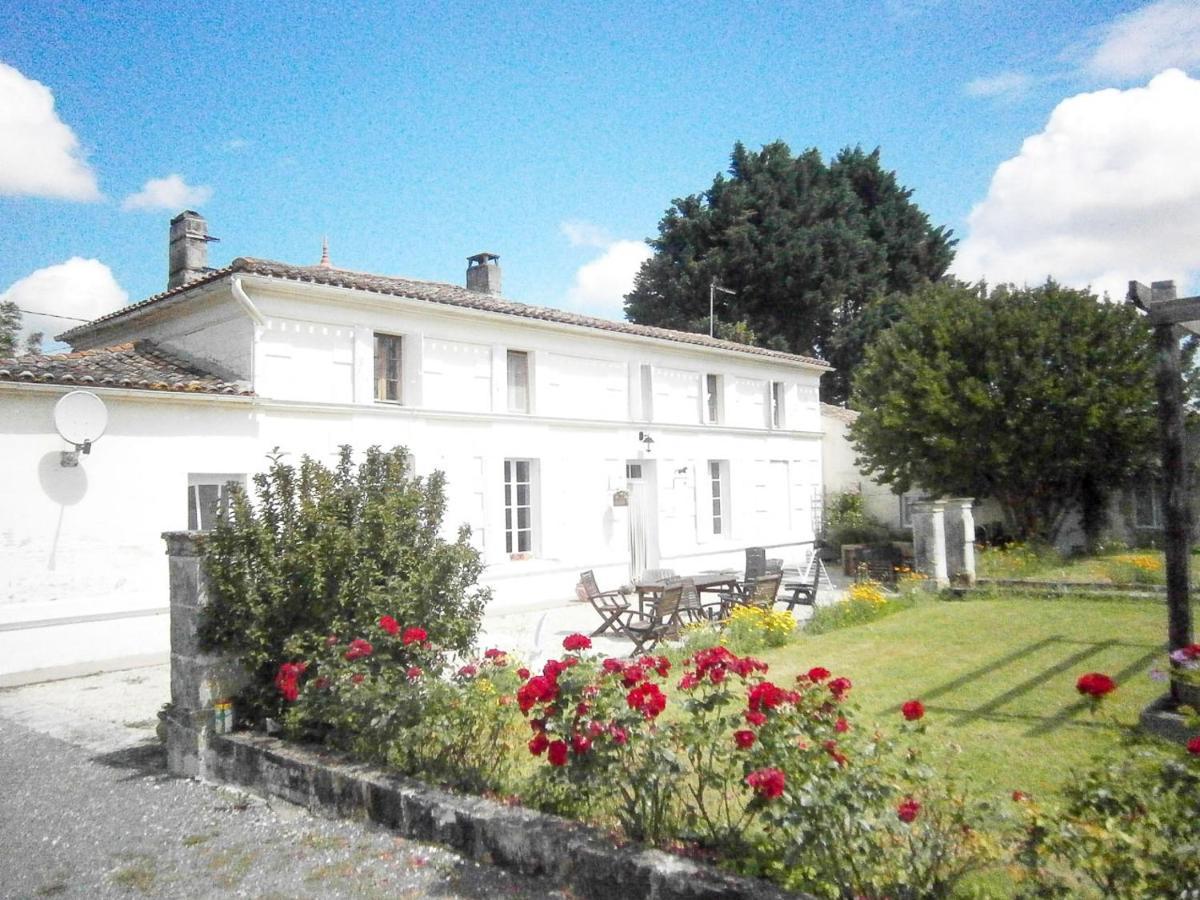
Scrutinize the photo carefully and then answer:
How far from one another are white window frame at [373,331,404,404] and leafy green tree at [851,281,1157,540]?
10184mm

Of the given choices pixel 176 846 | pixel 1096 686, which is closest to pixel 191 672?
pixel 176 846

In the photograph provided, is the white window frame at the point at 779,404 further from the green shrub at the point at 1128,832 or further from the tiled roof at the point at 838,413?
the green shrub at the point at 1128,832

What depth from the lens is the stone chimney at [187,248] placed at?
15.9 metres

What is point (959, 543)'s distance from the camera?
13375 millimetres

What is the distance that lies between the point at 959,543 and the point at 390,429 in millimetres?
9181

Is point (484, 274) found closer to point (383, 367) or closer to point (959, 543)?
point (383, 367)

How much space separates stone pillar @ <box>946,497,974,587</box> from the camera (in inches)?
522

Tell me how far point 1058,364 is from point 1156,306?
12707mm

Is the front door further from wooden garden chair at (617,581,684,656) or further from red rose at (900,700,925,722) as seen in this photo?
red rose at (900,700,925,722)

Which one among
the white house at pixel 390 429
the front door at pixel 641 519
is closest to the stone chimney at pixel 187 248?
the white house at pixel 390 429

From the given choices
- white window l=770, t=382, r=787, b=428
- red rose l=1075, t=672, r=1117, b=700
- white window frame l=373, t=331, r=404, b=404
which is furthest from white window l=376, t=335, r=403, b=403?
red rose l=1075, t=672, r=1117, b=700

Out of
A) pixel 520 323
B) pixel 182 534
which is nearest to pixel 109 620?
pixel 182 534

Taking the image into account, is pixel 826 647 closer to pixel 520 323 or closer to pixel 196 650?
pixel 196 650

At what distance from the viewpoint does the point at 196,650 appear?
19.3 ft
